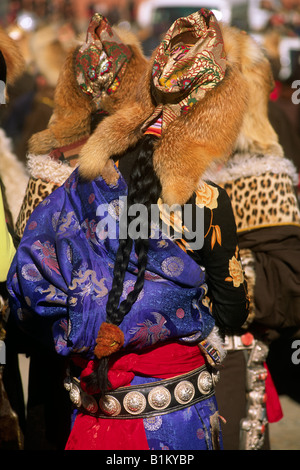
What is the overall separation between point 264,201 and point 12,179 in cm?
125

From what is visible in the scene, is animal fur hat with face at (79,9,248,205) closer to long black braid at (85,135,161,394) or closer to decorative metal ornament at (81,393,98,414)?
long black braid at (85,135,161,394)

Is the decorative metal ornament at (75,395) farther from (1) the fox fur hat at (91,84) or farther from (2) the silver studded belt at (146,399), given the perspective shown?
(1) the fox fur hat at (91,84)

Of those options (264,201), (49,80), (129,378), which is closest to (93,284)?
(129,378)

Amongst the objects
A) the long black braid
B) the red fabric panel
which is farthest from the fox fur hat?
the red fabric panel

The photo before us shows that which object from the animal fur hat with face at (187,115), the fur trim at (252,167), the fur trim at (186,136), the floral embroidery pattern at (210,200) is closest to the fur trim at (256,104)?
the fur trim at (252,167)

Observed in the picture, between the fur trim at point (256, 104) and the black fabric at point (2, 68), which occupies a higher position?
the black fabric at point (2, 68)

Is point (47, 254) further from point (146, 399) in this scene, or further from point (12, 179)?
point (12, 179)

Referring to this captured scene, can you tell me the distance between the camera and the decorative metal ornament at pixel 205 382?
7.05 feet

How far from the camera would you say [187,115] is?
207 centimetres

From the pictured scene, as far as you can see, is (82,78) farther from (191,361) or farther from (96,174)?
(191,361)

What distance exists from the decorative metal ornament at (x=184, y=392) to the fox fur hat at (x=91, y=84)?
1.19 meters

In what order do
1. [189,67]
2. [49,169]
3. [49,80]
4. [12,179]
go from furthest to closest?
1. [49,80]
2. [12,179]
3. [49,169]
4. [189,67]
